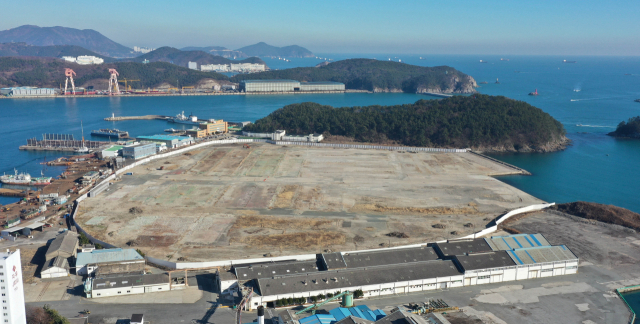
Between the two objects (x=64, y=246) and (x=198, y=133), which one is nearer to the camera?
(x=64, y=246)

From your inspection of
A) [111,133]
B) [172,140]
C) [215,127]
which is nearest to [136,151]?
[172,140]

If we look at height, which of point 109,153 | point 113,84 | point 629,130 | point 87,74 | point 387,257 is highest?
point 87,74

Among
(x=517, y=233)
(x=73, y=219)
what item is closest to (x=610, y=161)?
(x=517, y=233)

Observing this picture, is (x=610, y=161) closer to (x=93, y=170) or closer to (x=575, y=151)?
(x=575, y=151)

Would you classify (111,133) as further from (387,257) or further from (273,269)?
(387,257)

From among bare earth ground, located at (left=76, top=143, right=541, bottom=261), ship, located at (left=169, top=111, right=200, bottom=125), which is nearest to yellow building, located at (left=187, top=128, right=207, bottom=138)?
bare earth ground, located at (left=76, top=143, right=541, bottom=261)

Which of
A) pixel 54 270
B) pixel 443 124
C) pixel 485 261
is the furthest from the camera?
pixel 443 124

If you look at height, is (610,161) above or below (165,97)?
below
